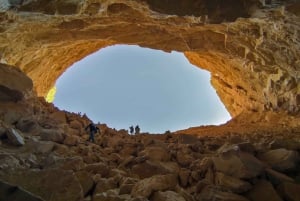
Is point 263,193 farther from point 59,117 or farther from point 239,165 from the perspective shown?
point 59,117

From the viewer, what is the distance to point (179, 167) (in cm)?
516

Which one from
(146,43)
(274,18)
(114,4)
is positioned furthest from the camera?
(146,43)

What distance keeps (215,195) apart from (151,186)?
72 centimetres

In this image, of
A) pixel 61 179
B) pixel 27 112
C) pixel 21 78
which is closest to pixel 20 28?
pixel 21 78

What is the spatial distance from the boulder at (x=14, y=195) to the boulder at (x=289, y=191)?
2715 millimetres

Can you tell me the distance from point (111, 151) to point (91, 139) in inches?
39.2

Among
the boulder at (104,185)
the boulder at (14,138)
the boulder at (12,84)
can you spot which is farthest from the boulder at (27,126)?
the boulder at (104,185)

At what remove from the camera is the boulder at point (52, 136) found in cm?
587

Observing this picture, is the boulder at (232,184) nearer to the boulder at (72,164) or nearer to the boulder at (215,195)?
the boulder at (215,195)

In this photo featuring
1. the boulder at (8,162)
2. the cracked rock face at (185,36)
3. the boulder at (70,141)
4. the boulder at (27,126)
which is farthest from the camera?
the cracked rock face at (185,36)

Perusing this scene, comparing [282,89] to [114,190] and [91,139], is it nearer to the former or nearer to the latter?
[91,139]

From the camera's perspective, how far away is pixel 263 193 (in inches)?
161

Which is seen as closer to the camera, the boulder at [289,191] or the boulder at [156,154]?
the boulder at [289,191]

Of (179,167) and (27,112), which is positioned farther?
(27,112)
